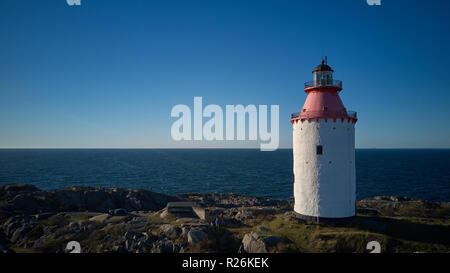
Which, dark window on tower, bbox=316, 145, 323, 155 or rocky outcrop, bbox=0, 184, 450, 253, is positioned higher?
dark window on tower, bbox=316, 145, 323, 155

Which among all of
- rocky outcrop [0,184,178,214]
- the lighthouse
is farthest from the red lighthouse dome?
rocky outcrop [0,184,178,214]

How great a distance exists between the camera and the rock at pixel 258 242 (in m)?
17.0

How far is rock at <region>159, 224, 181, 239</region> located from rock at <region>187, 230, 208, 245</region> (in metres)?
1.72

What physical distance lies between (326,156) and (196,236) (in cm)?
1238

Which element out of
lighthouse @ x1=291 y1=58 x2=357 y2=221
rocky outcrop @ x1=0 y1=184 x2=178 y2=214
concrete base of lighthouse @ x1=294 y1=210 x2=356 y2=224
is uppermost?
lighthouse @ x1=291 y1=58 x2=357 y2=221

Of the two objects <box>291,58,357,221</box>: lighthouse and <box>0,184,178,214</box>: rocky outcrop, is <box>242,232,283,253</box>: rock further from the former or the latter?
<box>0,184,178,214</box>: rocky outcrop

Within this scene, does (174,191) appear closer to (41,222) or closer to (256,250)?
(41,222)

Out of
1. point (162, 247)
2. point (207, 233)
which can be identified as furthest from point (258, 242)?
point (162, 247)

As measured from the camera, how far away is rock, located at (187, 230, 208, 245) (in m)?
18.8

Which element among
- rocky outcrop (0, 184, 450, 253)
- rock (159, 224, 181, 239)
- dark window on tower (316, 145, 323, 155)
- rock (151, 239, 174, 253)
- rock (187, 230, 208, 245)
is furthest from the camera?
dark window on tower (316, 145, 323, 155)

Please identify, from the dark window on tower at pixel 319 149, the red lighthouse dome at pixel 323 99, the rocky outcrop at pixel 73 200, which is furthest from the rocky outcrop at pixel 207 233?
the red lighthouse dome at pixel 323 99

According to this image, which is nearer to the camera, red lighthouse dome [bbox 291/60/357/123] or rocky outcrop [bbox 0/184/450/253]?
rocky outcrop [bbox 0/184/450/253]

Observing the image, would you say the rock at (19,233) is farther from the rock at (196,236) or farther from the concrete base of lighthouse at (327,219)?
the concrete base of lighthouse at (327,219)
